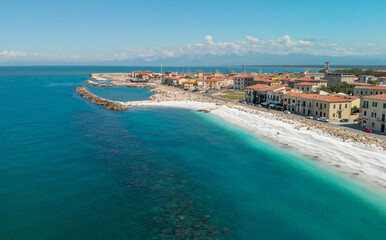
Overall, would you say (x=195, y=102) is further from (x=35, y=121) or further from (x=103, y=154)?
(x=103, y=154)

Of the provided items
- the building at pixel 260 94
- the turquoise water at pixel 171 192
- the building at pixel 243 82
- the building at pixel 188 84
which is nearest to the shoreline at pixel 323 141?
the turquoise water at pixel 171 192

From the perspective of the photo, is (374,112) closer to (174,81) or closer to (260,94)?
(260,94)

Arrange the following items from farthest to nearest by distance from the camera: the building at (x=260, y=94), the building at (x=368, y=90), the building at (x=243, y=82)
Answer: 1. the building at (x=243, y=82)
2. the building at (x=260, y=94)
3. the building at (x=368, y=90)

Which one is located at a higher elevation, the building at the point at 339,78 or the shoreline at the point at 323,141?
the building at the point at 339,78

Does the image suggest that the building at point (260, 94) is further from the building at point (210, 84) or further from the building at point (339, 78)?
the building at point (210, 84)

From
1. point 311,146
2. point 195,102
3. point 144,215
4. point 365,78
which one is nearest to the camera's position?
point 144,215

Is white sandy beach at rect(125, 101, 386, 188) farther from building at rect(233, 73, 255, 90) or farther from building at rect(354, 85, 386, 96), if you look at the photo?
building at rect(233, 73, 255, 90)

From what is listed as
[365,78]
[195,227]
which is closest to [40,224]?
[195,227]
